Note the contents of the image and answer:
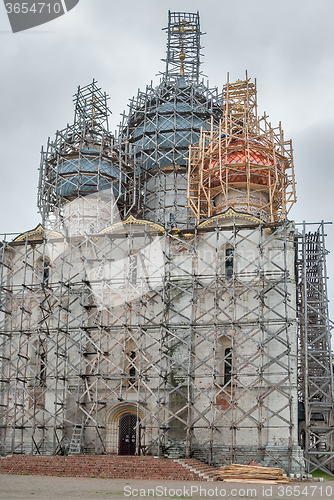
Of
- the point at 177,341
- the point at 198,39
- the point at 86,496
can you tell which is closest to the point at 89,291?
the point at 177,341

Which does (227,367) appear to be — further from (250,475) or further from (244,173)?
(244,173)

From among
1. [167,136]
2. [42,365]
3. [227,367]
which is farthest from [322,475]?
[167,136]

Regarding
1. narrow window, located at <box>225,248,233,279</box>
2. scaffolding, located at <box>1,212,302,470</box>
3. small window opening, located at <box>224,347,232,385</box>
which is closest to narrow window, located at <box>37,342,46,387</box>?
scaffolding, located at <box>1,212,302,470</box>

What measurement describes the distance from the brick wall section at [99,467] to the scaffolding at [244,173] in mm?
11467

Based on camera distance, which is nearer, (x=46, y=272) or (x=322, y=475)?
(x=322, y=475)

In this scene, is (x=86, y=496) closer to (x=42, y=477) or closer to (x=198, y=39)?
(x=42, y=477)

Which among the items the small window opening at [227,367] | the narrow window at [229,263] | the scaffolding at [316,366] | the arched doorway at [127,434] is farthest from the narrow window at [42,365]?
the scaffolding at [316,366]

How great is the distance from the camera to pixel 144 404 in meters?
24.3

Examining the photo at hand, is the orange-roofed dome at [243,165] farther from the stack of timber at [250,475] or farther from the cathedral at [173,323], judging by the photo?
the stack of timber at [250,475]

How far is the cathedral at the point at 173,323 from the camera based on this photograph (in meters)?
23.5

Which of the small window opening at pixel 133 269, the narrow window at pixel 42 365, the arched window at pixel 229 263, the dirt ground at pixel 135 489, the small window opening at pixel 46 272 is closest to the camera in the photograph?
the dirt ground at pixel 135 489

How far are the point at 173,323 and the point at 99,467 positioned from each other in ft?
22.1

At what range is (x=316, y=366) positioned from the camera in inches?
1117

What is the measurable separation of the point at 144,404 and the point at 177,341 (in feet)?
9.32
